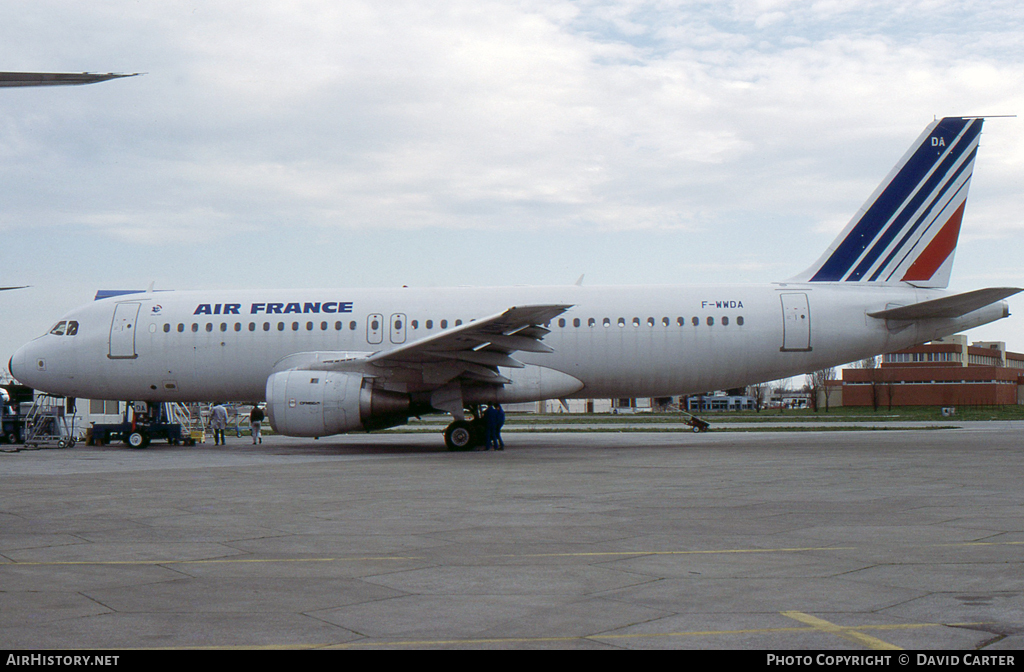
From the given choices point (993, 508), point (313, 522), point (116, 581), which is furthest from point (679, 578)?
point (993, 508)

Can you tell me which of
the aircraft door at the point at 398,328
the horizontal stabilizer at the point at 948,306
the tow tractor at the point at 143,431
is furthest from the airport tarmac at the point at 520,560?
the tow tractor at the point at 143,431

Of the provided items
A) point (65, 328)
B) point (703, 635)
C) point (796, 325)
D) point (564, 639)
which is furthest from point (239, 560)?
point (65, 328)

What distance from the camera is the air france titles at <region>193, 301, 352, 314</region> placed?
21484 millimetres

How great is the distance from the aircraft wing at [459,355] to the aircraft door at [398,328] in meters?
1.30

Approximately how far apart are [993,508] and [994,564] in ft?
11.3

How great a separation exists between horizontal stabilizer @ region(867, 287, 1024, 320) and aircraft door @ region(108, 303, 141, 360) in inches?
691

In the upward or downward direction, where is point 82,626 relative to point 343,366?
downward

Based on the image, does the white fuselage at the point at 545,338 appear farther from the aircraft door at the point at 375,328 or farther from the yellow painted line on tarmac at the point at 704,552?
the yellow painted line on tarmac at the point at 704,552

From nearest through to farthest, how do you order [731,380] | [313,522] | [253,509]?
1. [313,522]
2. [253,509]
3. [731,380]

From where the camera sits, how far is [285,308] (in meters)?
21.6

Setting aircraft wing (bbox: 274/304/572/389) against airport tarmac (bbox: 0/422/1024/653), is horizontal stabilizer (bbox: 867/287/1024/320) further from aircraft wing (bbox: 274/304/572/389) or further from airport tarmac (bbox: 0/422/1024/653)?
aircraft wing (bbox: 274/304/572/389)
